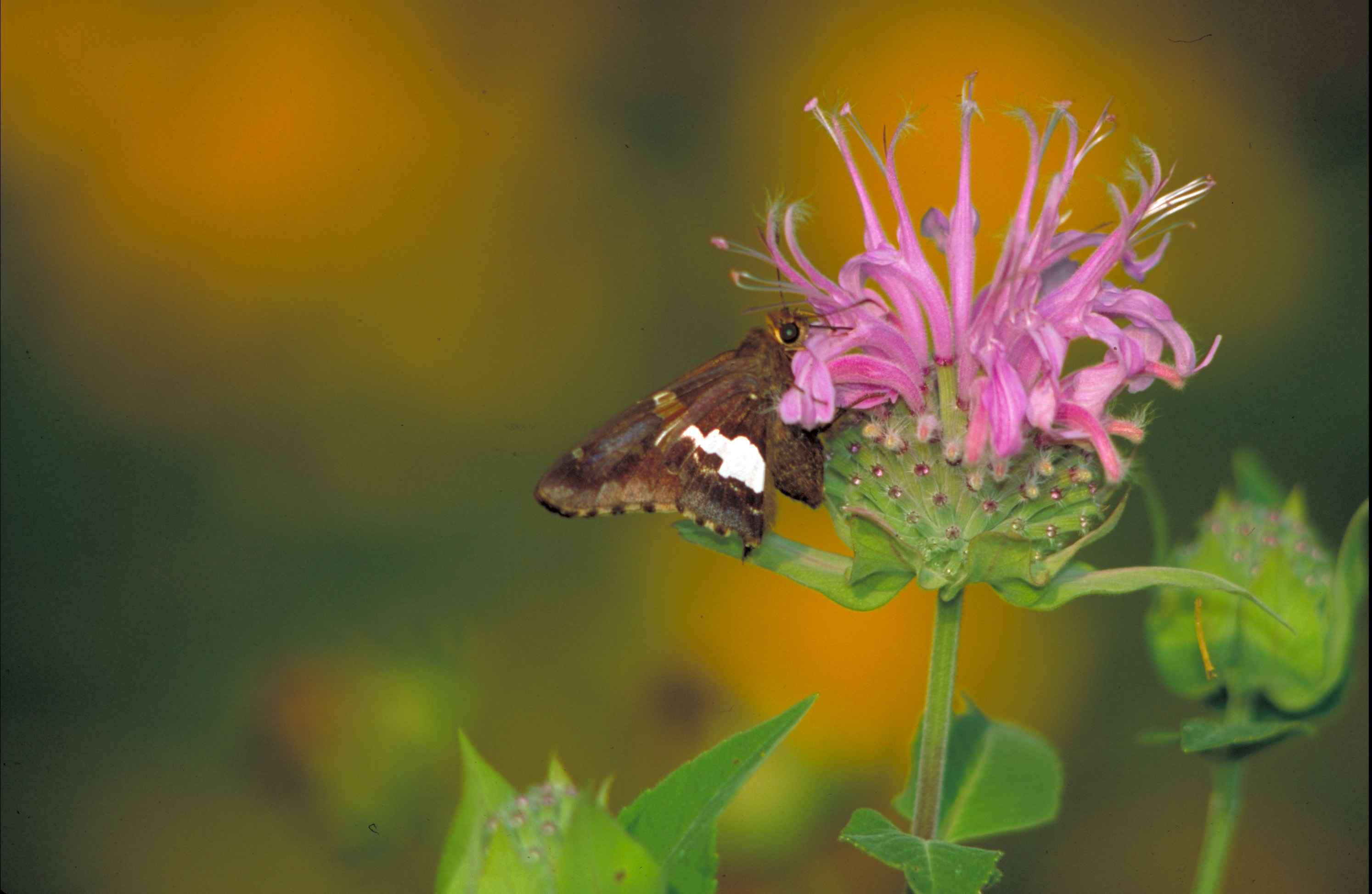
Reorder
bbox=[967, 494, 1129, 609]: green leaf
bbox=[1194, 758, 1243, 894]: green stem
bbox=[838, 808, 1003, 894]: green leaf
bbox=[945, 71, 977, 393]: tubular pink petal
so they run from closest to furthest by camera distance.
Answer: bbox=[838, 808, 1003, 894]: green leaf
bbox=[967, 494, 1129, 609]: green leaf
bbox=[945, 71, 977, 393]: tubular pink petal
bbox=[1194, 758, 1243, 894]: green stem

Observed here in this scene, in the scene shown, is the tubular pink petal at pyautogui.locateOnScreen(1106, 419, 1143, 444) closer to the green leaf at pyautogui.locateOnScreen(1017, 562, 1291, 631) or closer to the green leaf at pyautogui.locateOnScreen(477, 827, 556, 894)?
the green leaf at pyautogui.locateOnScreen(1017, 562, 1291, 631)

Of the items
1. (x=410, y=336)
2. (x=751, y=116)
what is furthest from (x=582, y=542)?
(x=751, y=116)

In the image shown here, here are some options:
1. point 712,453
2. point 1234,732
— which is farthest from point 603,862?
point 1234,732

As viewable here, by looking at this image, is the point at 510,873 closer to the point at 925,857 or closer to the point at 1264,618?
the point at 925,857

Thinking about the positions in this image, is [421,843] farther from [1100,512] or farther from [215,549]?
[1100,512]

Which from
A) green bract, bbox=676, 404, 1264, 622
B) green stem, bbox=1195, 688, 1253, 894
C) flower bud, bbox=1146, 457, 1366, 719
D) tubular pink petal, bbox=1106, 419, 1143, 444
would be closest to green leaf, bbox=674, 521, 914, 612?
green bract, bbox=676, 404, 1264, 622

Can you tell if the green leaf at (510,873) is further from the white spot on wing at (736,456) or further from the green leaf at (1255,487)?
the green leaf at (1255,487)
